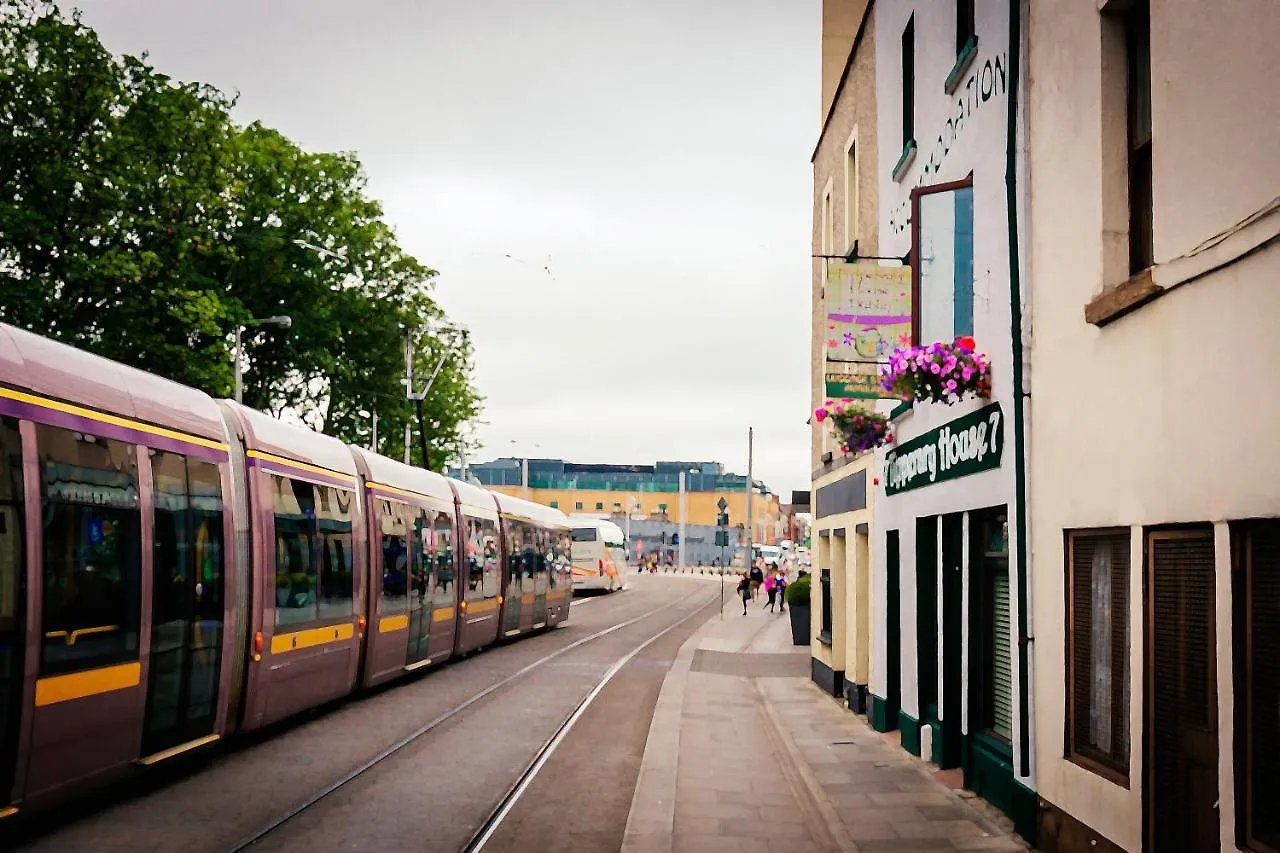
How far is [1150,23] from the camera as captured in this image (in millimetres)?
7316

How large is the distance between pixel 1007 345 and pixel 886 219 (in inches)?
236

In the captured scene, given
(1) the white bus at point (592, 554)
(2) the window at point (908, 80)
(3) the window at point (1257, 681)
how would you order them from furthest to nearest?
1. (1) the white bus at point (592, 554)
2. (2) the window at point (908, 80)
3. (3) the window at point (1257, 681)

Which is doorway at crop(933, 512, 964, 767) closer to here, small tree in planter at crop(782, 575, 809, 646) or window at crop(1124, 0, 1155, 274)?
window at crop(1124, 0, 1155, 274)

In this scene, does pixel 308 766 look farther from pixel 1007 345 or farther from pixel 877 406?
pixel 877 406

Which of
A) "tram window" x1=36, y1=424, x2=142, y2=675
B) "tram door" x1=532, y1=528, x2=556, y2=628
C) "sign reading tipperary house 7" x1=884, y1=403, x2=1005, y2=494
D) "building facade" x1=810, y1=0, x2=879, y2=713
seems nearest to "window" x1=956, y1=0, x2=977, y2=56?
"building facade" x1=810, y1=0, x2=879, y2=713

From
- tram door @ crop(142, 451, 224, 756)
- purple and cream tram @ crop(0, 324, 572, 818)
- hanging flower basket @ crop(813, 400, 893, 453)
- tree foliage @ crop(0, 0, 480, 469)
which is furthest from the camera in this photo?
tree foliage @ crop(0, 0, 480, 469)

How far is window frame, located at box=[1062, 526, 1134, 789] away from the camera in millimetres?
7609

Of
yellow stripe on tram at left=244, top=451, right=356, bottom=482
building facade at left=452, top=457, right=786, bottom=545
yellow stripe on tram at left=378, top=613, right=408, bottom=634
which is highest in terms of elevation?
building facade at left=452, top=457, right=786, bottom=545

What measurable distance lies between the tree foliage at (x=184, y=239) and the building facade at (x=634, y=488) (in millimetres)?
113304

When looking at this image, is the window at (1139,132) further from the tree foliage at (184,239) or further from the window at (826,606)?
the tree foliage at (184,239)

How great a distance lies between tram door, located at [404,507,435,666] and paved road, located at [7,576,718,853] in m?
0.63

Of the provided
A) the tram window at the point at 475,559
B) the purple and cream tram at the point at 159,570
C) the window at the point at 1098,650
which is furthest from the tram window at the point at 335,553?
the window at the point at 1098,650

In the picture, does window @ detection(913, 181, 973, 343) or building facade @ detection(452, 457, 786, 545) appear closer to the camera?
window @ detection(913, 181, 973, 343)

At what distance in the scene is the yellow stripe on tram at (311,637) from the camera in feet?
41.3
